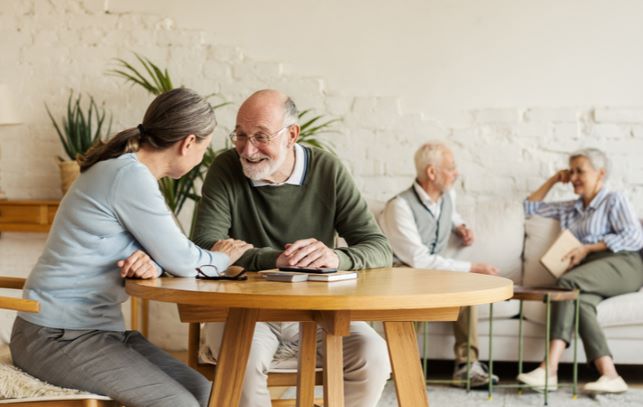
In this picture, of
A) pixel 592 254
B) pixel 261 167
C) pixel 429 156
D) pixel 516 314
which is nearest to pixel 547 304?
pixel 516 314

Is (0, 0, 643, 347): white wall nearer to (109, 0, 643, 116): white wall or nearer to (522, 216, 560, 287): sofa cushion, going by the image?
(109, 0, 643, 116): white wall

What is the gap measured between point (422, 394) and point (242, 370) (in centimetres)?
48

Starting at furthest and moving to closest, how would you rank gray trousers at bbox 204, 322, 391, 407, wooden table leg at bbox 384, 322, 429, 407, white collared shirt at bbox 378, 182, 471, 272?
white collared shirt at bbox 378, 182, 471, 272 < gray trousers at bbox 204, 322, 391, 407 < wooden table leg at bbox 384, 322, 429, 407

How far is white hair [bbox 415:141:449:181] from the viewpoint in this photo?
477 centimetres

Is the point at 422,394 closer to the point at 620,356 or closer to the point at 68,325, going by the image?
the point at 68,325

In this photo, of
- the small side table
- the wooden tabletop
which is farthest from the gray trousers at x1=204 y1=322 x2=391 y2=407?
the small side table

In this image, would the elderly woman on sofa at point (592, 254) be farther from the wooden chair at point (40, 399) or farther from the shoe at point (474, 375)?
the wooden chair at point (40, 399)

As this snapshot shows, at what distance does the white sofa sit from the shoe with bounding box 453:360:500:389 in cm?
10

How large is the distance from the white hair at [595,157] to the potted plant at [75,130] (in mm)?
2664

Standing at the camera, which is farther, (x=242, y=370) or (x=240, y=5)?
(x=240, y=5)

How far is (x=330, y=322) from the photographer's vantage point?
218cm

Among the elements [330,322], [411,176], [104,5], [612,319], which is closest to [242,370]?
[330,322]

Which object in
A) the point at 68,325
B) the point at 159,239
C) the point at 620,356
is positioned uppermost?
the point at 159,239

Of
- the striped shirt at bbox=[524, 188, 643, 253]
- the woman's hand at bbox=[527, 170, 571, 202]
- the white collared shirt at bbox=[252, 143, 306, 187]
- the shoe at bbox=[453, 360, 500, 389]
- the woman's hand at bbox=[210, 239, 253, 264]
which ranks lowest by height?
the shoe at bbox=[453, 360, 500, 389]
